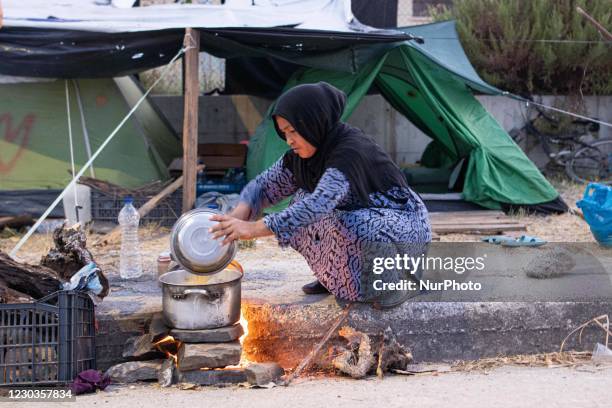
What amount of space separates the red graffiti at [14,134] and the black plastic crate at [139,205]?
0.94 m

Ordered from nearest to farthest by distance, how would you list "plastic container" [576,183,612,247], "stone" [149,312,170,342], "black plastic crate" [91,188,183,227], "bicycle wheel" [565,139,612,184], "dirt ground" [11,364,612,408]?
"dirt ground" [11,364,612,408]
"stone" [149,312,170,342]
"plastic container" [576,183,612,247]
"black plastic crate" [91,188,183,227]
"bicycle wheel" [565,139,612,184]

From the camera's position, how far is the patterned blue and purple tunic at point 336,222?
3.61 metres

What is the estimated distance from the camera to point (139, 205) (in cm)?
768

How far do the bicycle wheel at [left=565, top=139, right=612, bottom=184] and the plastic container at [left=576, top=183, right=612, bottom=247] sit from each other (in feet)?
13.5

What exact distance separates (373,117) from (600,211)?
16.0ft

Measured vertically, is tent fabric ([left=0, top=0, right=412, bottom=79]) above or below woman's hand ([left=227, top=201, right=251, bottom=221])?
above

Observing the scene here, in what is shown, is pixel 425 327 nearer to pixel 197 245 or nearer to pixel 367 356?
pixel 367 356

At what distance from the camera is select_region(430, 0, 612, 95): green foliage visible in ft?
35.7

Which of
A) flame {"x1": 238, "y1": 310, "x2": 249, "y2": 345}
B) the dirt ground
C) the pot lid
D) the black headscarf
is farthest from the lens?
flame {"x1": 238, "y1": 310, "x2": 249, "y2": 345}

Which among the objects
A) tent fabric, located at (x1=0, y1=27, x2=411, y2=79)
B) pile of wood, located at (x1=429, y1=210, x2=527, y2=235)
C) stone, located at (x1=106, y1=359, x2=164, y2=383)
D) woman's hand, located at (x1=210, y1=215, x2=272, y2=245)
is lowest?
stone, located at (x1=106, y1=359, x2=164, y2=383)

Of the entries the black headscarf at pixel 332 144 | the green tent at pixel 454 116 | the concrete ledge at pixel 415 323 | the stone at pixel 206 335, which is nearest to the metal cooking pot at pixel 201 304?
the stone at pixel 206 335

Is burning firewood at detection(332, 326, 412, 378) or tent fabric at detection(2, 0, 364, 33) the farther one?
tent fabric at detection(2, 0, 364, 33)

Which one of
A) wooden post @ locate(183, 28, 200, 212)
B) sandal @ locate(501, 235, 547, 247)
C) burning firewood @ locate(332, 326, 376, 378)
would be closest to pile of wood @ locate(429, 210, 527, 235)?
sandal @ locate(501, 235, 547, 247)

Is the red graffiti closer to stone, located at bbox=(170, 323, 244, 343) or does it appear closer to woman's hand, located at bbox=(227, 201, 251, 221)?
woman's hand, located at bbox=(227, 201, 251, 221)
